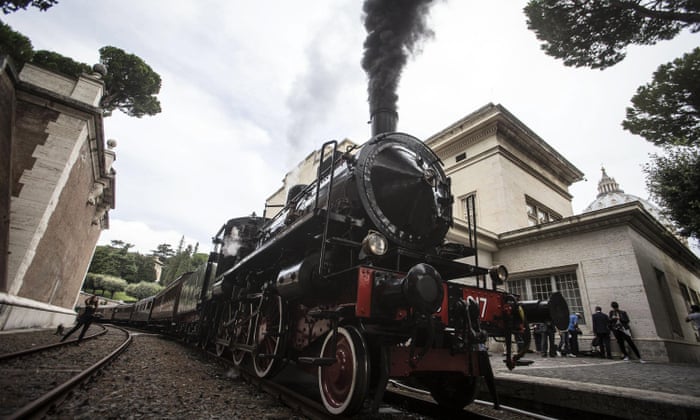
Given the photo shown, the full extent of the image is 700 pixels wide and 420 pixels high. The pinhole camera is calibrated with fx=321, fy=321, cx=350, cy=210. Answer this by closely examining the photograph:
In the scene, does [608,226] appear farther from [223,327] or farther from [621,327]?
[223,327]

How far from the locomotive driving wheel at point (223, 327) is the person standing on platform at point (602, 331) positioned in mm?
8903

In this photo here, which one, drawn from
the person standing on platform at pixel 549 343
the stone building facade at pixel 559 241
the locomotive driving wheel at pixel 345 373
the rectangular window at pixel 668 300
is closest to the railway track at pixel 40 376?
the locomotive driving wheel at pixel 345 373

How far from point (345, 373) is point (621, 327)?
8952 mm

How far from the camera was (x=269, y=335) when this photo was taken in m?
3.94

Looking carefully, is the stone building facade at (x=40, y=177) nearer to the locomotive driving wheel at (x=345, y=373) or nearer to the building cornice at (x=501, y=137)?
the locomotive driving wheel at (x=345, y=373)

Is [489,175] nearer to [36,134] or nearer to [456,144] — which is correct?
[456,144]

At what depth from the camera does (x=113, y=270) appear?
1880 inches

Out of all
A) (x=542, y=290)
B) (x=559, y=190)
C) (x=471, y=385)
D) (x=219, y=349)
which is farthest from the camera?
(x=559, y=190)

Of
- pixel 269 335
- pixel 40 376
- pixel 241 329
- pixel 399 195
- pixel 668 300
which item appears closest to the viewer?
pixel 40 376

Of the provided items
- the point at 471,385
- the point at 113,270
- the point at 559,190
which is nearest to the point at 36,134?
the point at 471,385

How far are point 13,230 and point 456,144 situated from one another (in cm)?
1708

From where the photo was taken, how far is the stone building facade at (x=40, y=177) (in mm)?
7934

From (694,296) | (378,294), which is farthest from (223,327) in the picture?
(694,296)

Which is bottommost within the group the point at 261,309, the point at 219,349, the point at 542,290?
the point at 219,349
